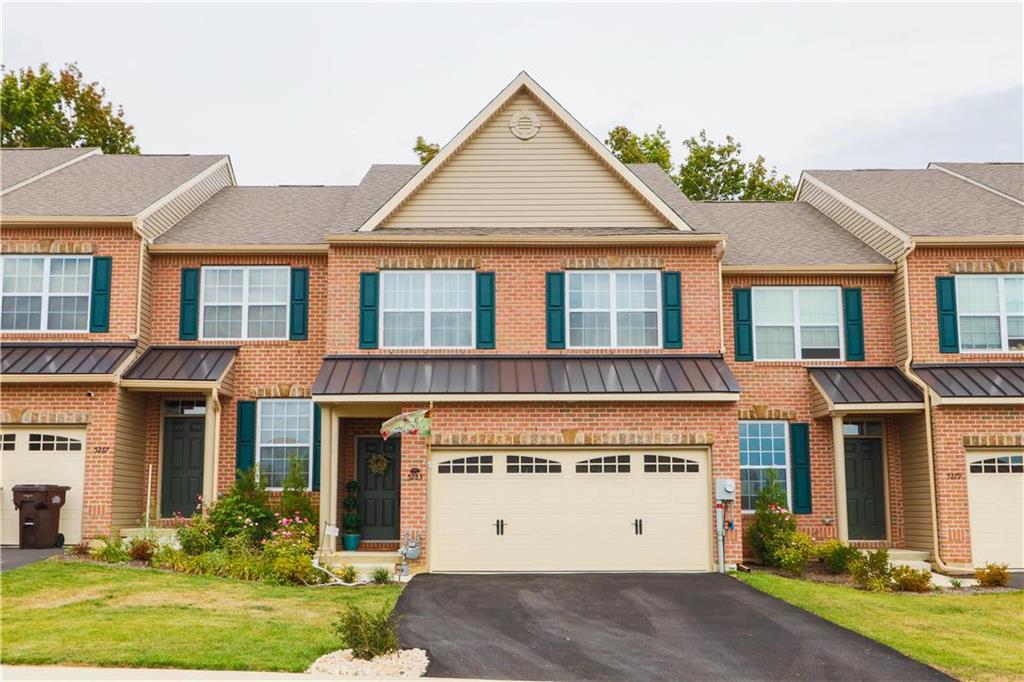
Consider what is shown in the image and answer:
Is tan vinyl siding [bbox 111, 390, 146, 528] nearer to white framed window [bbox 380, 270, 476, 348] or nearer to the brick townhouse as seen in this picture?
the brick townhouse

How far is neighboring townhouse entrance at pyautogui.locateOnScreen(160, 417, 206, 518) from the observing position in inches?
766

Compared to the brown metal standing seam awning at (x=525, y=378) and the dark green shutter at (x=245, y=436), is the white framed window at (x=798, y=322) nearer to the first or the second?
the brown metal standing seam awning at (x=525, y=378)

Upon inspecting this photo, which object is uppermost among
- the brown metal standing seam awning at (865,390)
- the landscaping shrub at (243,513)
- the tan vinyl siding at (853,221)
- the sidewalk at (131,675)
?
the tan vinyl siding at (853,221)

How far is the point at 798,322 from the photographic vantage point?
20266 millimetres

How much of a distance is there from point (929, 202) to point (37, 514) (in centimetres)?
1957

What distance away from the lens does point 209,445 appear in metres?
18.8

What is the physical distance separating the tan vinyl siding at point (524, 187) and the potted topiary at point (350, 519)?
5.30 meters

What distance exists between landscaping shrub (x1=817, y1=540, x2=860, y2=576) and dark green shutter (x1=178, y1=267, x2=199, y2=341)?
12957 millimetres

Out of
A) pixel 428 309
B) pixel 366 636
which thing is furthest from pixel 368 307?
pixel 366 636

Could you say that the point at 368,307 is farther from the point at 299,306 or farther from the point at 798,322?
the point at 798,322

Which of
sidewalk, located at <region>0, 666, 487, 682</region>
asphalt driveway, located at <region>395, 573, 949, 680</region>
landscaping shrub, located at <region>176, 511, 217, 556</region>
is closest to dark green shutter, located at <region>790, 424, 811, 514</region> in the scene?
asphalt driveway, located at <region>395, 573, 949, 680</region>

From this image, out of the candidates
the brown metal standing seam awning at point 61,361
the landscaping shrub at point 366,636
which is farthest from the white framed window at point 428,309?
the landscaping shrub at point 366,636

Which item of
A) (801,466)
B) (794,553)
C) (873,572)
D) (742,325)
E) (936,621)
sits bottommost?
Answer: (936,621)

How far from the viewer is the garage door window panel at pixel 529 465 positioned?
17641mm
